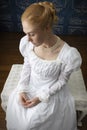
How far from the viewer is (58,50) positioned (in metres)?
1.13

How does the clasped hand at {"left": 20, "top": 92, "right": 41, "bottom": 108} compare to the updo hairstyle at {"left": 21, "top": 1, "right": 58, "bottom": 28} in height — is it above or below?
below

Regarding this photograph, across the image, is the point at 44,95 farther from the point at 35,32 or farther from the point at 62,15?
the point at 62,15

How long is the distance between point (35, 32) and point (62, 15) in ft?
5.85

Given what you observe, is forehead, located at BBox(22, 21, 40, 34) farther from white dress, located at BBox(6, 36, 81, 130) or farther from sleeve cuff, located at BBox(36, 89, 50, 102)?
sleeve cuff, located at BBox(36, 89, 50, 102)

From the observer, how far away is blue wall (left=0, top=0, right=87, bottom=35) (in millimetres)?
2617

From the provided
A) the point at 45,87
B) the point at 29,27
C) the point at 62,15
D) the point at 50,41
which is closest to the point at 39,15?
the point at 29,27

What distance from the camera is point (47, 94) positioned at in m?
1.16

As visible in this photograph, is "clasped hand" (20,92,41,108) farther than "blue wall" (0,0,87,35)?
No

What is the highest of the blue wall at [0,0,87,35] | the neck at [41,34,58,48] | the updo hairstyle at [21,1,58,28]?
the updo hairstyle at [21,1,58,28]

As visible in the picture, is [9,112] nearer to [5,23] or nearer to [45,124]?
[45,124]

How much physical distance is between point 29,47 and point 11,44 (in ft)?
4.88

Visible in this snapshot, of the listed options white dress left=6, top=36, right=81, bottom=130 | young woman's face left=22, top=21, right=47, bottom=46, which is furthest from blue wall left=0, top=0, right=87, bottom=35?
young woman's face left=22, top=21, right=47, bottom=46

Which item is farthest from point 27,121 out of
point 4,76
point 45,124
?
point 4,76

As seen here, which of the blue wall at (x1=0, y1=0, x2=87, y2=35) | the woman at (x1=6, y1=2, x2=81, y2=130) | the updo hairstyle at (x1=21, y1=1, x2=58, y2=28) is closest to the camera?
the updo hairstyle at (x1=21, y1=1, x2=58, y2=28)
